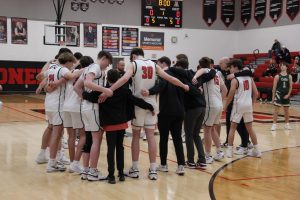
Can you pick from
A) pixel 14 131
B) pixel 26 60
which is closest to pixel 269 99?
pixel 26 60

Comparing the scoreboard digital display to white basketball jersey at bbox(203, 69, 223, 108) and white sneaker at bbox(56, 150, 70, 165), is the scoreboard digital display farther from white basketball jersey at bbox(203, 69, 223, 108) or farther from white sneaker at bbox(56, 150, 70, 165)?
white sneaker at bbox(56, 150, 70, 165)

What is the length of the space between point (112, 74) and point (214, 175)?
2073mm

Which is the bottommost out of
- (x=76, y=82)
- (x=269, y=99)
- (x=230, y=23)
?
(x=269, y=99)

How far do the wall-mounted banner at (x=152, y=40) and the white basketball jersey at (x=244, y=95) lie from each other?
16785 millimetres

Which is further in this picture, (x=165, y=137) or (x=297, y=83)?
(x=297, y=83)

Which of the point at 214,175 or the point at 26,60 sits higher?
the point at 26,60

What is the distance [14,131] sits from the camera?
9750 mm

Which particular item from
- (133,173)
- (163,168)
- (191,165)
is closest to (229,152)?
(191,165)

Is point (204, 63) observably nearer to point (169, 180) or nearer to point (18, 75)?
point (169, 180)

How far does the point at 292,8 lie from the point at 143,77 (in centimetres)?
1844

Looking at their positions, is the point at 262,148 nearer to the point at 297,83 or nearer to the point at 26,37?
the point at 297,83

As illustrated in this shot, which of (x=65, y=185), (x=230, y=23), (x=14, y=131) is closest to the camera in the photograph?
(x=65, y=185)

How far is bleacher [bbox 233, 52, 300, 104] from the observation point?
19328 millimetres

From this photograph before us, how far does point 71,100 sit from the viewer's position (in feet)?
19.5
